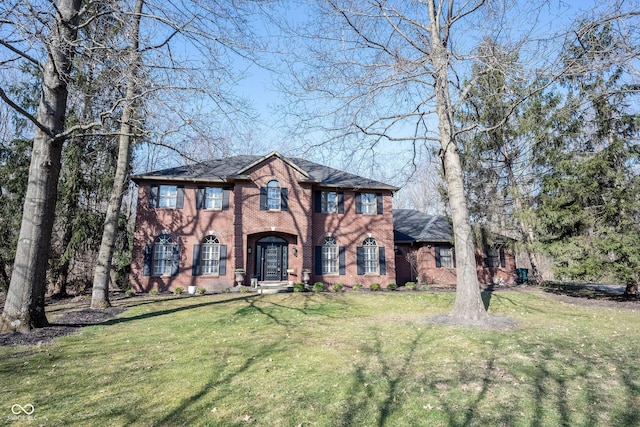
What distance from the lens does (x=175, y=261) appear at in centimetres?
1738

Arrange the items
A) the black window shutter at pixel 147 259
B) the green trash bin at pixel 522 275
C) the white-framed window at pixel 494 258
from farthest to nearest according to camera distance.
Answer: the green trash bin at pixel 522 275 < the white-framed window at pixel 494 258 < the black window shutter at pixel 147 259

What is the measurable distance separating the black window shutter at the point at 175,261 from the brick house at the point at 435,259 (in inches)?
501

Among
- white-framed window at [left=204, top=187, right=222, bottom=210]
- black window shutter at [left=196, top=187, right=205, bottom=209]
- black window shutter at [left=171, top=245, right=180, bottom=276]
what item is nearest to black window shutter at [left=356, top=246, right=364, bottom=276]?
white-framed window at [left=204, top=187, right=222, bottom=210]

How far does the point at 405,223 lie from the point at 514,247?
8.01m

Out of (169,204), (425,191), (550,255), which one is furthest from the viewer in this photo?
(425,191)

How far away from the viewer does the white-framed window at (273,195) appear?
1767cm

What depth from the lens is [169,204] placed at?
698 inches

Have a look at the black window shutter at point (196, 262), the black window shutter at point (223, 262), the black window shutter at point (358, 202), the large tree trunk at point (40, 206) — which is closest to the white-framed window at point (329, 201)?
the black window shutter at point (358, 202)

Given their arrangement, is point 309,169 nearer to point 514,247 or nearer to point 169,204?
point 169,204

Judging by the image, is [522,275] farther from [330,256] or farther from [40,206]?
[40,206]

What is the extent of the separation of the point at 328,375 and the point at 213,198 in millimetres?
14833

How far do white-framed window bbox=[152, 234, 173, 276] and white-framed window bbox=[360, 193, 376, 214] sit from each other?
10628mm

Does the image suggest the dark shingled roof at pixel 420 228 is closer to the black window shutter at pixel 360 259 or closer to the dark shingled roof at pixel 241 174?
the black window shutter at pixel 360 259

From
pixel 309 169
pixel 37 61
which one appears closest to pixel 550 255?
pixel 309 169
